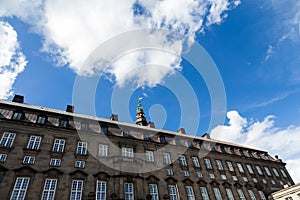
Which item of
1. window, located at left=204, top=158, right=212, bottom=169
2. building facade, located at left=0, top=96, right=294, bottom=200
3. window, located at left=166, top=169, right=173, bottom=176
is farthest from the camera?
window, located at left=204, top=158, right=212, bottom=169

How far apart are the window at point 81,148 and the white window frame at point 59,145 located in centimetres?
188

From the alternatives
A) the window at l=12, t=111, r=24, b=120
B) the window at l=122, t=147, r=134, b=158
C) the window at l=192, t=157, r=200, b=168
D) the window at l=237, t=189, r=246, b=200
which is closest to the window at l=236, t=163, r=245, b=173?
the window at l=237, t=189, r=246, b=200

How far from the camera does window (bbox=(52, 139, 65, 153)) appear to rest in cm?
2409

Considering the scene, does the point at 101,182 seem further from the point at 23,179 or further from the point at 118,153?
the point at 23,179

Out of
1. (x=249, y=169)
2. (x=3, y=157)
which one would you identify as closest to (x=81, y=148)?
(x=3, y=157)

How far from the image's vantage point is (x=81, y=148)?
25.7 m

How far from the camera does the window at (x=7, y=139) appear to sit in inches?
861

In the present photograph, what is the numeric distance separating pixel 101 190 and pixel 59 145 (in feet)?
26.4

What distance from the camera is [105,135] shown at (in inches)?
1132

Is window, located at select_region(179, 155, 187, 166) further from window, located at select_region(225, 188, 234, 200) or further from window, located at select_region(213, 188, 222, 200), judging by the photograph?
window, located at select_region(225, 188, 234, 200)

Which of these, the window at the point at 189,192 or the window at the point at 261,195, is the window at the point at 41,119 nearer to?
the window at the point at 189,192

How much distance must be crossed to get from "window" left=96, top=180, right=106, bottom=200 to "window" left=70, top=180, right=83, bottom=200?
2.00m

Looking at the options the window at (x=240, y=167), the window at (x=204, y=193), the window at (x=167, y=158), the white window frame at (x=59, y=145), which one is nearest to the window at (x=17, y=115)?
the white window frame at (x=59, y=145)

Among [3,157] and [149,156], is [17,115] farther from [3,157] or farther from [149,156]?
[149,156]
